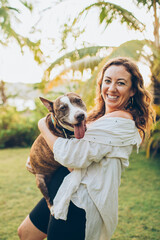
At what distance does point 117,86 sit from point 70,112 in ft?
1.39

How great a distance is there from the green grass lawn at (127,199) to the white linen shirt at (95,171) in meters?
1.98

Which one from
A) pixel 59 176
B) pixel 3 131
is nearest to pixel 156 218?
pixel 59 176

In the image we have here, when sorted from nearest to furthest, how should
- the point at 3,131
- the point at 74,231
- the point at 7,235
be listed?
the point at 74,231 < the point at 7,235 < the point at 3,131

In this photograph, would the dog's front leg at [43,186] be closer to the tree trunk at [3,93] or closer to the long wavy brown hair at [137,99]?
the long wavy brown hair at [137,99]

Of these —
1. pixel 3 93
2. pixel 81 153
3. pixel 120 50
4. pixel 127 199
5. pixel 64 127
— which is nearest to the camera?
pixel 81 153

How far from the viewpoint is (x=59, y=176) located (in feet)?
5.97

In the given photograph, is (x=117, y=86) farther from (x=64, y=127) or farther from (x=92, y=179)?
(x=92, y=179)

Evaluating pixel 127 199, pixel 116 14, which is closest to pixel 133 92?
pixel 127 199

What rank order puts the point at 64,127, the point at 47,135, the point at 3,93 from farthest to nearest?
1. the point at 3,93
2. the point at 64,127
3. the point at 47,135

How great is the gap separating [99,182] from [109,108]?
62 centimetres

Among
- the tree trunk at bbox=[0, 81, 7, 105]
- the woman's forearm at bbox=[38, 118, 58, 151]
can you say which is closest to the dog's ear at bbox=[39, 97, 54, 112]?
the woman's forearm at bbox=[38, 118, 58, 151]

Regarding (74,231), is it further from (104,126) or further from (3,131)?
(3,131)

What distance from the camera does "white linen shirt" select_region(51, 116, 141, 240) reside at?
1.53 meters

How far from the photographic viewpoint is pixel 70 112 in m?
1.87
